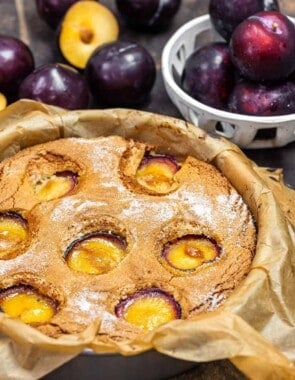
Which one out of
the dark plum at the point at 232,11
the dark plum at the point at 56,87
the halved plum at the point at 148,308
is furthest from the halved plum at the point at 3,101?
the halved plum at the point at 148,308

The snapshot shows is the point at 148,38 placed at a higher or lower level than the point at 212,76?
lower

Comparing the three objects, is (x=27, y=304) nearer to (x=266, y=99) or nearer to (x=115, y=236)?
(x=115, y=236)

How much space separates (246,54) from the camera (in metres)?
1.43

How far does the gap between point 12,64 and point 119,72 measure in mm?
235

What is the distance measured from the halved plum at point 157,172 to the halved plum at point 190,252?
109mm

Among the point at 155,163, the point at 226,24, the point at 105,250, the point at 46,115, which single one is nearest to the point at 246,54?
the point at 226,24

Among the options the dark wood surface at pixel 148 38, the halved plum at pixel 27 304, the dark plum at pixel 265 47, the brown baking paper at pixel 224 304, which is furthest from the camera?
the dark wood surface at pixel 148 38

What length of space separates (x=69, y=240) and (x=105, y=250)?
0.06 meters

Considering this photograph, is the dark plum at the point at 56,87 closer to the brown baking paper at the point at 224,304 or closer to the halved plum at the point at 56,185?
the brown baking paper at the point at 224,304

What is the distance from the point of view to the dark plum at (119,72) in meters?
1.55

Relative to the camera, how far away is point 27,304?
112 cm

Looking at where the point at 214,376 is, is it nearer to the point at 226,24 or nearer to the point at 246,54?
the point at 246,54

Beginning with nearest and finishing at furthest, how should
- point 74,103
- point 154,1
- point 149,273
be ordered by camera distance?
point 149,273
point 74,103
point 154,1

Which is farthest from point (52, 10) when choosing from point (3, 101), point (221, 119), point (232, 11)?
point (221, 119)
